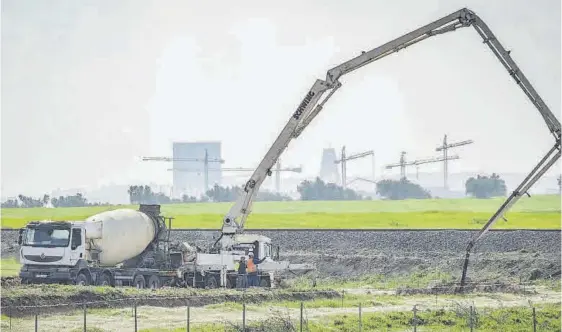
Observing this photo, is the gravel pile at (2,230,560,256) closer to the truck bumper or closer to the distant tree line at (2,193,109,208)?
the truck bumper

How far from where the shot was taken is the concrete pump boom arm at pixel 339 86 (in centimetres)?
4750

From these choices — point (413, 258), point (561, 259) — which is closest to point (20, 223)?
point (413, 258)

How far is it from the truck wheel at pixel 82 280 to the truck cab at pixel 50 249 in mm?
444

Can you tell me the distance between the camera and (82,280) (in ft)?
147

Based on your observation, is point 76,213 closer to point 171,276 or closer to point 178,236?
point 178,236

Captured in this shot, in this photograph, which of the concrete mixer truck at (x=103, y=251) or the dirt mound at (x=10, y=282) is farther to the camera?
the concrete mixer truck at (x=103, y=251)

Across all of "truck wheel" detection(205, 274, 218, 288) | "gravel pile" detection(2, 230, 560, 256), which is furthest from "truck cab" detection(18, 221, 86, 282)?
"gravel pile" detection(2, 230, 560, 256)

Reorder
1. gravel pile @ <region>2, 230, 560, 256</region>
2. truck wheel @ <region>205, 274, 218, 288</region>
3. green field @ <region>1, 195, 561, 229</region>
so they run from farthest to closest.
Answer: green field @ <region>1, 195, 561, 229</region>
gravel pile @ <region>2, 230, 560, 256</region>
truck wheel @ <region>205, 274, 218, 288</region>

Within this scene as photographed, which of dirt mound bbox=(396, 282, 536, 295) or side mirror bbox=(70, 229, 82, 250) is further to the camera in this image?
dirt mound bbox=(396, 282, 536, 295)

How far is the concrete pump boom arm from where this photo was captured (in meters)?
47.5

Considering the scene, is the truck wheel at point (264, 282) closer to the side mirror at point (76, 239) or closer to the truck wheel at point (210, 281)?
the truck wheel at point (210, 281)

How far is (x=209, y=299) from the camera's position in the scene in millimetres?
41625

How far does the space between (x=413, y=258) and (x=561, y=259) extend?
829cm

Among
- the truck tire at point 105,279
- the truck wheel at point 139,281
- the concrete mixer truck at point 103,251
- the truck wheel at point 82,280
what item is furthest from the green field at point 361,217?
the truck wheel at point 82,280
